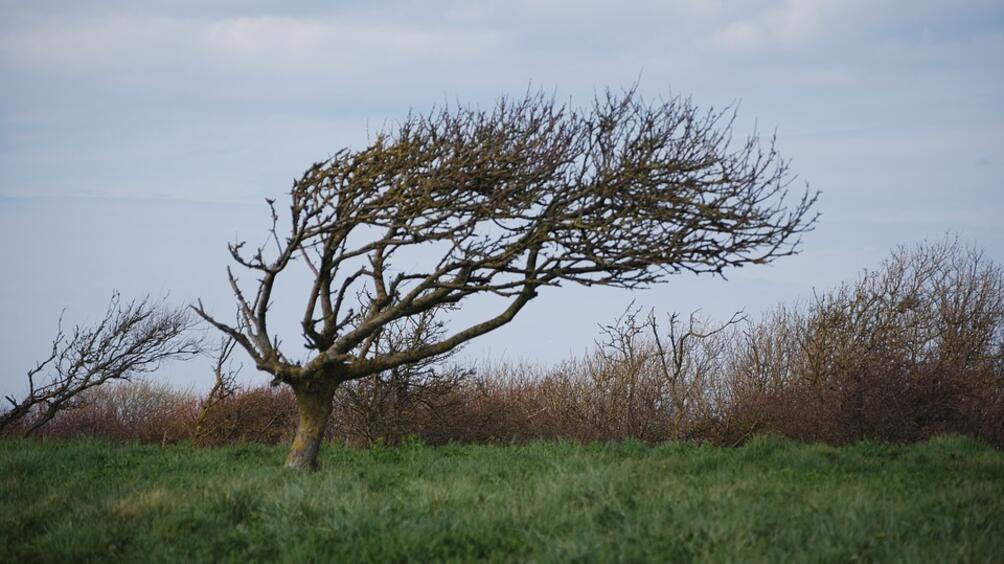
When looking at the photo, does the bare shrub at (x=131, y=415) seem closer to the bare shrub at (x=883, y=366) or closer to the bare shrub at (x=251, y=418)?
the bare shrub at (x=251, y=418)

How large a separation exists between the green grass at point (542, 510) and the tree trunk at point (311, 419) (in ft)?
2.20

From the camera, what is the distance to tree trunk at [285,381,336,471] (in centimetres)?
1481

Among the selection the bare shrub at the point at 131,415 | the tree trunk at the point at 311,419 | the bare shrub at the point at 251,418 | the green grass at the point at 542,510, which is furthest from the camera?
the bare shrub at the point at 131,415

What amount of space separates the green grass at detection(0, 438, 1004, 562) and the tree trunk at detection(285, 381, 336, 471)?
2.20ft

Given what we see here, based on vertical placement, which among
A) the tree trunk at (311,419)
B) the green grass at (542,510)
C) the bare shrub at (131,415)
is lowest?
the green grass at (542,510)

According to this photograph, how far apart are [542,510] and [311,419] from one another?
6128 millimetres

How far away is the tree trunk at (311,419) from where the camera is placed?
14812mm

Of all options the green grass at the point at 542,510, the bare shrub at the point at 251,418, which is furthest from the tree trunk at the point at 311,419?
the bare shrub at the point at 251,418

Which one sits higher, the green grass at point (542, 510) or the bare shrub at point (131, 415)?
the bare shrub at point (131, 415)

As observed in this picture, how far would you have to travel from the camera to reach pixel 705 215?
13.5 m

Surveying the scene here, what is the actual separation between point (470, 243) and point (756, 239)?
4.28m

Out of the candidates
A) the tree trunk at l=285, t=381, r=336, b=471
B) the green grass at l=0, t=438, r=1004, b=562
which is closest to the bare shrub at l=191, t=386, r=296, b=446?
the green grass at l=0, t=438, r=1004, b=562

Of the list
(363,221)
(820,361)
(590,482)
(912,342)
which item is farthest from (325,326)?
(912,342)

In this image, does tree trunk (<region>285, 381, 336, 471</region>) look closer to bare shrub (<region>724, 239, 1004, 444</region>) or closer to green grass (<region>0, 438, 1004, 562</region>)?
green grass (<region>0, 438, 1004, 562</region>)
